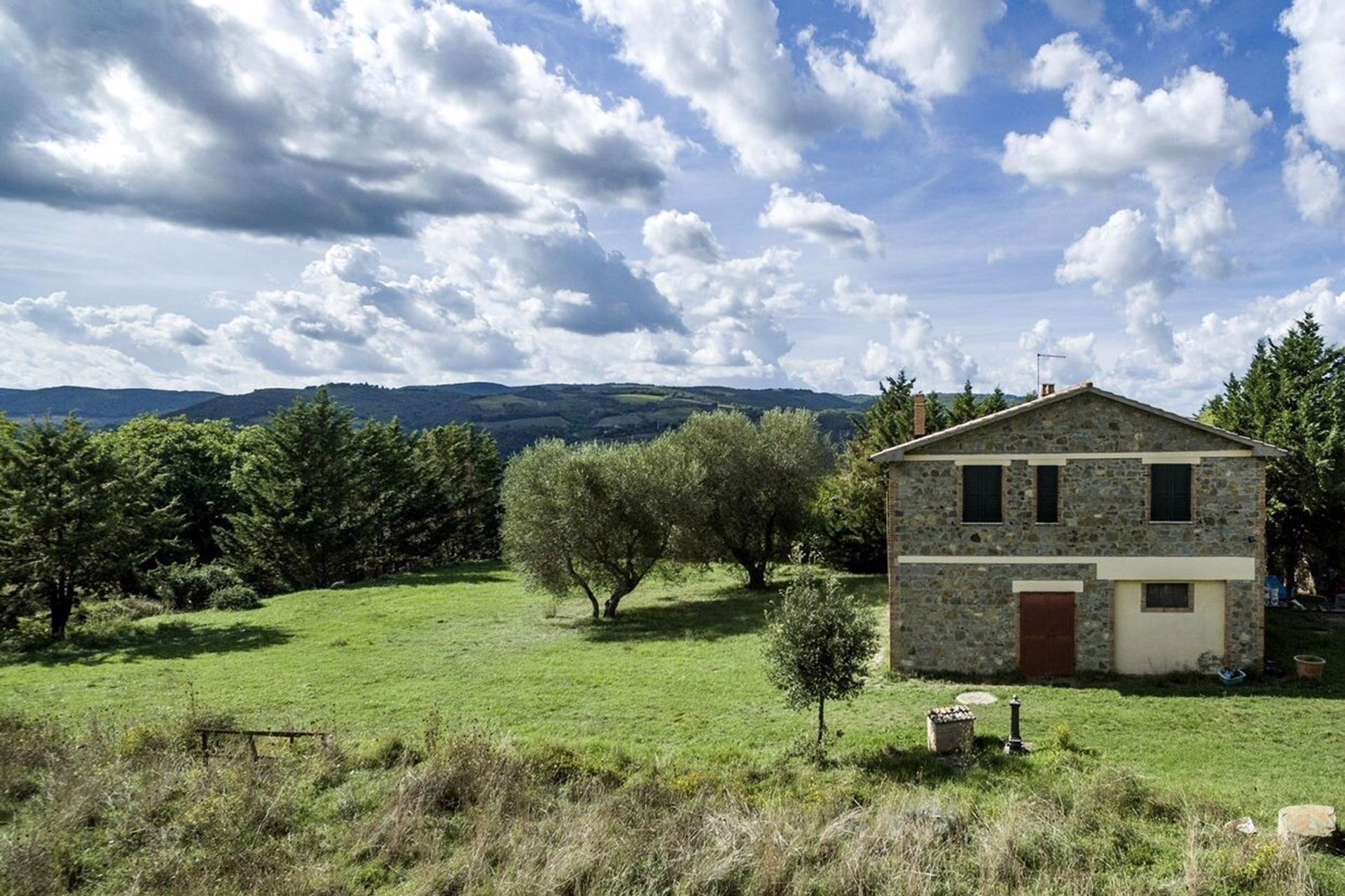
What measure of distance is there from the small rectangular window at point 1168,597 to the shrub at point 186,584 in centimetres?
3857

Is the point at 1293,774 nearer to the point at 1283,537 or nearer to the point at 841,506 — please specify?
the point at 1283,537

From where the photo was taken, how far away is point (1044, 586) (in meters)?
19.9

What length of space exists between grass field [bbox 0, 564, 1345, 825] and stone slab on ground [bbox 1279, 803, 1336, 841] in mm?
593

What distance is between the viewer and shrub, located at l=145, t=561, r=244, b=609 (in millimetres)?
34875

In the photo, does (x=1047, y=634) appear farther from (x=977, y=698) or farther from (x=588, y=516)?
(x=588, y=516)

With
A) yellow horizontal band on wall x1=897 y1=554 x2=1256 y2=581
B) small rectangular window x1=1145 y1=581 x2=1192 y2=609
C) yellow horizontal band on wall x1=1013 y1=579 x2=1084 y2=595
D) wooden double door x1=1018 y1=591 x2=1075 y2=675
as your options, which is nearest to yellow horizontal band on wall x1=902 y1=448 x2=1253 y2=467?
yellow horizontal band on wall x1=897 y1=554 x2=1256 y2=581

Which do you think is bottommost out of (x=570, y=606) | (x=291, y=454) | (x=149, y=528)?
(x=570, y=606)

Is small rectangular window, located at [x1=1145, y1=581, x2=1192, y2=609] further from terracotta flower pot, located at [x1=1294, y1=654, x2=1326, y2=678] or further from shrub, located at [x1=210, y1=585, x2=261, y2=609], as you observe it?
shrub, located at [x1=210, y1=585, x2=261, y2=609]

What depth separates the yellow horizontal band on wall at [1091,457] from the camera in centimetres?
1945

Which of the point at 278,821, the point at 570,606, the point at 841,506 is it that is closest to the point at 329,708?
the point at 278,821

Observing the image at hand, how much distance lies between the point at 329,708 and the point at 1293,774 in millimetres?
20164

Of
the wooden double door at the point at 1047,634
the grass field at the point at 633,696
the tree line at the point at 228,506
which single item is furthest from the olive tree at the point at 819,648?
the tree line at the point at 228,506

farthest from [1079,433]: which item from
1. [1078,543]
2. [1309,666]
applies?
[1309,666]

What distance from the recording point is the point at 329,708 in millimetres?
18062
